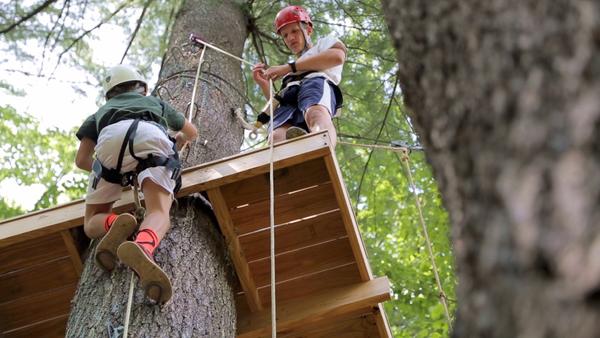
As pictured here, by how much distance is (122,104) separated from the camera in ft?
11.0

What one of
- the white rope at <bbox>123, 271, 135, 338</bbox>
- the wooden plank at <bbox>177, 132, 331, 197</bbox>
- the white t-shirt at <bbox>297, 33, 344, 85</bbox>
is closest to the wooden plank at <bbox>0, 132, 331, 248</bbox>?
the wooden plank at <bbox>177, 132, 331, 197</bbox>

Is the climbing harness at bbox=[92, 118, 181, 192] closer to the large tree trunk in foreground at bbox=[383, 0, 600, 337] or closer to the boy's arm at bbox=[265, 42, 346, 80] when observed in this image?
the boy's arm at bbox=[265, 42, 346, 80]

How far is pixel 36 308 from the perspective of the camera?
3502mm

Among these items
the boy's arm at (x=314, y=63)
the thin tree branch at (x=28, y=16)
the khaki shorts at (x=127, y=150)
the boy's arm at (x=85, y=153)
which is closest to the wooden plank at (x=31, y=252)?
the khaki shorts at (x=127, y=150)

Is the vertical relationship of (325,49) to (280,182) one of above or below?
above

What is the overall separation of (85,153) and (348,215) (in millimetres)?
1439

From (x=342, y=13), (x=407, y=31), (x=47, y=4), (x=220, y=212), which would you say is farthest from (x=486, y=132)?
(x=47, y=4)

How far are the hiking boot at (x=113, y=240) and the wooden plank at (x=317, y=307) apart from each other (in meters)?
0.80

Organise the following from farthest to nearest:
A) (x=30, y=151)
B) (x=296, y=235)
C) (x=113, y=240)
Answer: (x=30, y=151) → (x=296, y=235) → (x=113, y=240)

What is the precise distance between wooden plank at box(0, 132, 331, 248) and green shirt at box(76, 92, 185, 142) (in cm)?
37

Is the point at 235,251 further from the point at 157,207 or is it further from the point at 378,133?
the point at 378,133

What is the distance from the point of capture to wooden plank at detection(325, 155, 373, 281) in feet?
9.91

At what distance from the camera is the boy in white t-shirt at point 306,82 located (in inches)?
155

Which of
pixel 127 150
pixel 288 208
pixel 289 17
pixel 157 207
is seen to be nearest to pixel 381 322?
pixel 288 208
